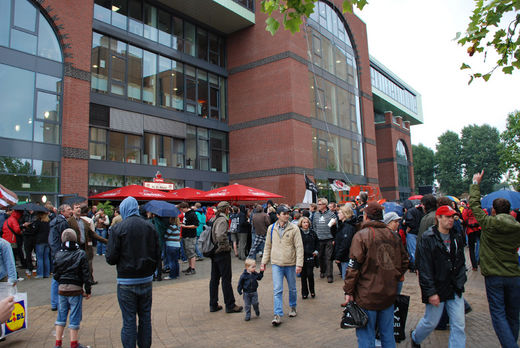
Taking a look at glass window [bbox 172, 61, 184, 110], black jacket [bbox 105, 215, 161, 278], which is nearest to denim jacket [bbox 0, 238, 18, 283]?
black jacket [bbox 105, 215, 161, 278]

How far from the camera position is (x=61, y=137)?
16.6 meters

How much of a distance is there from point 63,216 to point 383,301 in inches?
234

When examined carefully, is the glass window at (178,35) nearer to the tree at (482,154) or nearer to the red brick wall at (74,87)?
the red brick wall at (74,87)

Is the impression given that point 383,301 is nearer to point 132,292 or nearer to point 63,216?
point 132,292

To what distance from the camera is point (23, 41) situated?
15.9 metres

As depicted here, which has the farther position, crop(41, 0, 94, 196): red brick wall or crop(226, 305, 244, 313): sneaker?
crop(41, 0, 94, 196): red brick wall

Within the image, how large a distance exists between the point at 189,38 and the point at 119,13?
16.9ft

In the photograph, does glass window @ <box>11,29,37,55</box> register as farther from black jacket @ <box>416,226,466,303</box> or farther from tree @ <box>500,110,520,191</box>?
tree @ <box>500,110,520,191</box>

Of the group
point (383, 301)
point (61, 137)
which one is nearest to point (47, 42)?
point (61, 137)

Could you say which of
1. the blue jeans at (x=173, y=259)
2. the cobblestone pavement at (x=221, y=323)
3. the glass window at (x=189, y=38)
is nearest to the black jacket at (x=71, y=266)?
the cobblestone pavement at (x=221, y=323)

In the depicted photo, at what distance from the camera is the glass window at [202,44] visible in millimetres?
25469

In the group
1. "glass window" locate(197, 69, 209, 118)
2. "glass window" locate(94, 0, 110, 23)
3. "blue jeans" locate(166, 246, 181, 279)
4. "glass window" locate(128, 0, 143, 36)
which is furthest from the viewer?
"glass window" locate(197, 69, 209, 118)

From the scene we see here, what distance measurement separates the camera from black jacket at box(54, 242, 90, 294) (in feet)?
16.0

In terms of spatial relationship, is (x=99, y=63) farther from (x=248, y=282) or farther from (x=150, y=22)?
(x=248, y=282)
